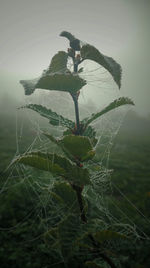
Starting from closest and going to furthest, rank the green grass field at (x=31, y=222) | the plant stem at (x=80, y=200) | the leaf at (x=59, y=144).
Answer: the leaf at (x=59, y=144)
the plant stem at (x=80, y=200)
the green grass field at (x=31, y=222)

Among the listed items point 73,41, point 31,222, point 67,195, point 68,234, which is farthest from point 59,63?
point 31,222

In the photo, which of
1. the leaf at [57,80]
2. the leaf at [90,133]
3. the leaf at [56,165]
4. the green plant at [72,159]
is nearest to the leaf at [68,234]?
the green plant at [72,159]

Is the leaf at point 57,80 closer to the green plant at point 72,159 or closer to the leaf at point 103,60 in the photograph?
the green plant at point 72,159

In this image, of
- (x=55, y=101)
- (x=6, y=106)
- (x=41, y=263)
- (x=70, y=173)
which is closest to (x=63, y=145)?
(x=70, y=173)

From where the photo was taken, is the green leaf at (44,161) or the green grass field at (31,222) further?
the green grass field at (31,222)

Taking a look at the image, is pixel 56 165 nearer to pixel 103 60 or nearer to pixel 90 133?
pixel 90 133

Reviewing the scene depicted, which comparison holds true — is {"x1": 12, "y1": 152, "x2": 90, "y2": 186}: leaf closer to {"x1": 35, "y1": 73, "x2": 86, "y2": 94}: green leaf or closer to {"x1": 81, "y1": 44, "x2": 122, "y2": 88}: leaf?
{"x1": 35, "y1": 73, "x2": 86, "y2": 94}: green leaf

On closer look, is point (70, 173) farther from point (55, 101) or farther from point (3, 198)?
point (3, 198)
